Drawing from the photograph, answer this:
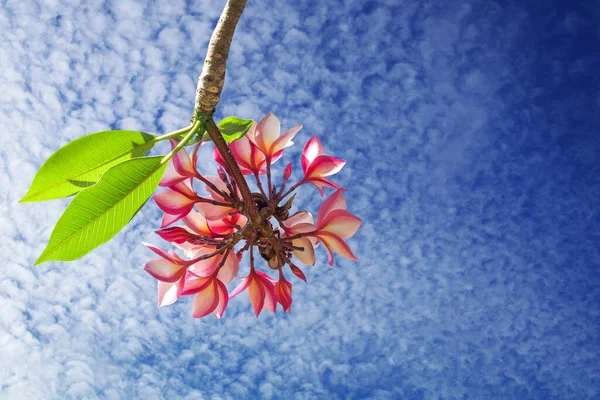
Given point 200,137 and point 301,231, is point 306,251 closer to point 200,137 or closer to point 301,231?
point 301,231

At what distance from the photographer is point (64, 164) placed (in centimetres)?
102

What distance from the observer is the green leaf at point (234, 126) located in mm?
1132

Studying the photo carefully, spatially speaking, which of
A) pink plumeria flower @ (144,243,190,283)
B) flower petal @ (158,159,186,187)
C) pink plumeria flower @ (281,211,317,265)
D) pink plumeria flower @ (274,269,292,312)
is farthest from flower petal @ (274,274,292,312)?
flower petal @ (158,159,186,187)

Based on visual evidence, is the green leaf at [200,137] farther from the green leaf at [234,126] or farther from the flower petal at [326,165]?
the flower petal at [326,165]

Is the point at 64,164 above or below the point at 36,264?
above

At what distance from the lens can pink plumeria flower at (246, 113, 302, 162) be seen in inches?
45.3

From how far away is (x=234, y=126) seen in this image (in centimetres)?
114

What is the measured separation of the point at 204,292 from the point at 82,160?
37cm

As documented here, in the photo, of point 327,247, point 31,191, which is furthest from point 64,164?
point 327,247

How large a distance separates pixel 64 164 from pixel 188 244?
0.98ft

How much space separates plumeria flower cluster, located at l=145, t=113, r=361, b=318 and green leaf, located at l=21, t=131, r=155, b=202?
0.31ft

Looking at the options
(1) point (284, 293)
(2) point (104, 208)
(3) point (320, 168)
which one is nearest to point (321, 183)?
(3) point (320, 168)

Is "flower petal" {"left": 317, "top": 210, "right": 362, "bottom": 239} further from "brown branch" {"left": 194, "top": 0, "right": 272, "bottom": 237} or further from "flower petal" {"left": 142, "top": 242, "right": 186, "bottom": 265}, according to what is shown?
"flower petal" {"left": 142, "top": 242, "right": 186, "bottom": 265}

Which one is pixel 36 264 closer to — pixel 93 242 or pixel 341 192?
pixel 93 242
